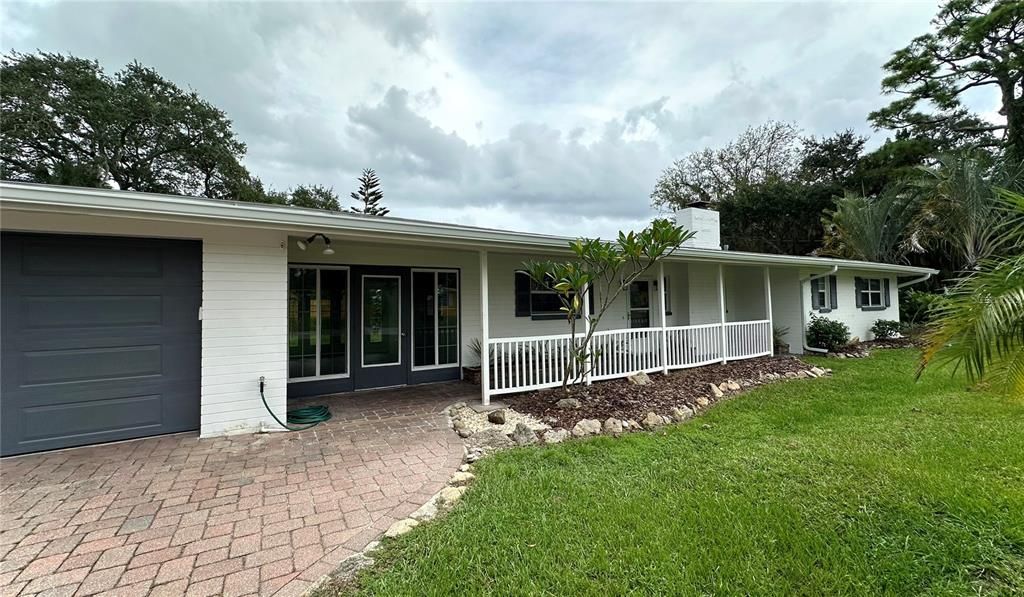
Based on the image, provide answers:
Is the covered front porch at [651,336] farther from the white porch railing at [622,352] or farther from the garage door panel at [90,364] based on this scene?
the garage door panel at [90,364]

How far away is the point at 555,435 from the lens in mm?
4484

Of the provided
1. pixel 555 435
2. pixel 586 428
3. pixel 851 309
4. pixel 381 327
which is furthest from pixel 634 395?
pixel 851 309

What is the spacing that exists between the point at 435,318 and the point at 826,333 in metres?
9.52

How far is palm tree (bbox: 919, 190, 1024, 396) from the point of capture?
83.1 inches

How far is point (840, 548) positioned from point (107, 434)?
6.27 meters

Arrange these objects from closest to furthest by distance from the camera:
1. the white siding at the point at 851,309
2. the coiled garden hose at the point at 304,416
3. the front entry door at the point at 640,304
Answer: the coiled garden hose at the point at 304,416
the front entry door at the point at 640,304
the white siding at the point at 851,309

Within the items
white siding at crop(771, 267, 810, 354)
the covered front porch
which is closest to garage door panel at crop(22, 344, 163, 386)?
the covered front porch

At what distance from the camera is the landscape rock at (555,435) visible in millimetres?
4406

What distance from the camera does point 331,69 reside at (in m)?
8.55

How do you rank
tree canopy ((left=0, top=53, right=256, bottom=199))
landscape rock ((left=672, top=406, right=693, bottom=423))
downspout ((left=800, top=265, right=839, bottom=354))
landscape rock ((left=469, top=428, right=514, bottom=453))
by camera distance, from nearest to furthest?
landscape rock ((left=469, top=428, right=514, bottom=453))
landscape rock ((left=672, top=406, right=693, bottom=423))
downspout ((left=800, top=265, right=839, bottom=354))
tree canopy ((left=0, top=53, right=256, bottom=199))

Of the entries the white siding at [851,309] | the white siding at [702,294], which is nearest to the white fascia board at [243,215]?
the white siding at [702,294]

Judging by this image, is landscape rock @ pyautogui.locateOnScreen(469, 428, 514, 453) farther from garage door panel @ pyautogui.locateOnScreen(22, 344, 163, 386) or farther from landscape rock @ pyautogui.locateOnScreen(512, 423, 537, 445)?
garage door panel @ pyautogui.locateOnScreen(22, 344, 163, 386)

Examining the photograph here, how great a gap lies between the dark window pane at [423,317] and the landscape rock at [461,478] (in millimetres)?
3669

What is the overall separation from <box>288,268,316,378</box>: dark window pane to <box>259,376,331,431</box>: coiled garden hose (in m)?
0.97
